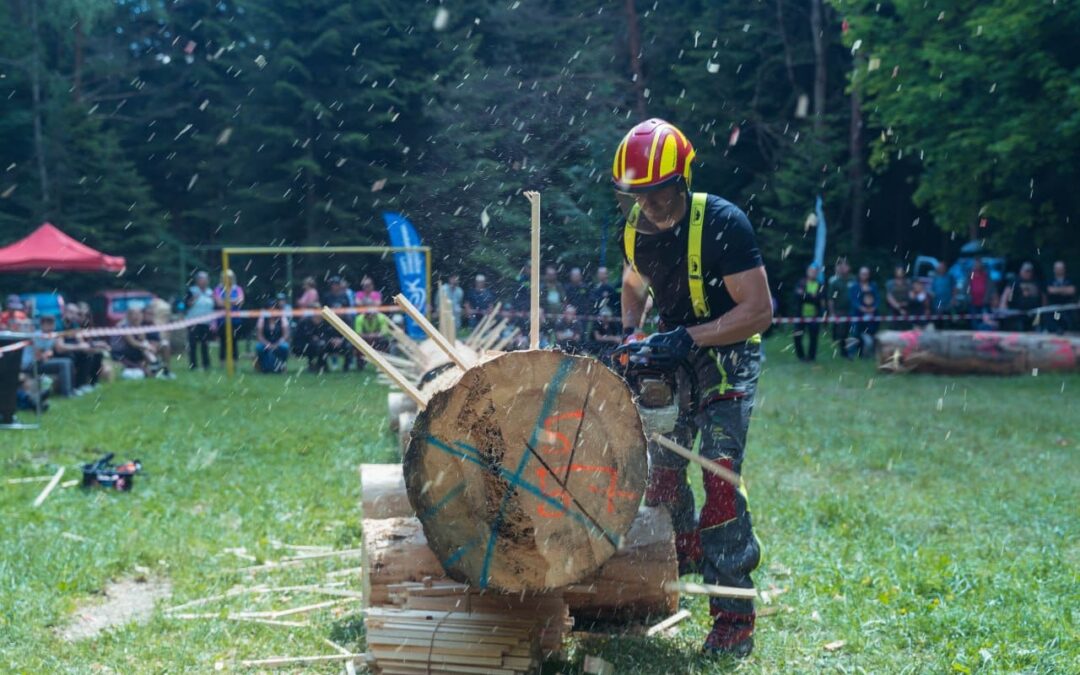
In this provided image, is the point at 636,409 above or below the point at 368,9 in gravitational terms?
below

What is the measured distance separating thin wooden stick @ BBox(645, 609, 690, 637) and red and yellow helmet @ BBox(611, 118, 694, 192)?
1778 millimetres

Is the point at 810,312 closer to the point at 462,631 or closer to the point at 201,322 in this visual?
the point at 201,322

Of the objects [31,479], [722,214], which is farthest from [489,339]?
[722,214]

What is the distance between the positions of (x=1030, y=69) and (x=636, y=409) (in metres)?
16.9

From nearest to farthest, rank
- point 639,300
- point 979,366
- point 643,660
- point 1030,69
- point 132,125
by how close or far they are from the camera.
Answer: point 643,660 → point 639,300 → point 979,366 → point 1030,69 → point 132,125

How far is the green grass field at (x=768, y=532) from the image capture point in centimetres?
460

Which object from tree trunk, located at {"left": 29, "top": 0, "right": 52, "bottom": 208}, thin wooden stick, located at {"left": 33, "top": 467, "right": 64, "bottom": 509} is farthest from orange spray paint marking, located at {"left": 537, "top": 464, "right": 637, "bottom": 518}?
tree trunk, located at {"left": 29, "top": 0, "right": 52, "bottom": 208}

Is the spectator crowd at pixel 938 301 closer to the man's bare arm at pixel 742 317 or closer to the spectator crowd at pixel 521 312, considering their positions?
the spectator crowd at pixel 521 312

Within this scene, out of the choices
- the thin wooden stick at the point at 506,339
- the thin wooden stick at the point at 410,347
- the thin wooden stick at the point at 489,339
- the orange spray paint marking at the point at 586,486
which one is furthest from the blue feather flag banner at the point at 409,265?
the orange spray paint marking at the point at 586,486

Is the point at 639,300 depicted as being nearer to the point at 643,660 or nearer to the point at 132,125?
the point at 643,660

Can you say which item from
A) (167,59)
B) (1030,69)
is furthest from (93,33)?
(1030,69)

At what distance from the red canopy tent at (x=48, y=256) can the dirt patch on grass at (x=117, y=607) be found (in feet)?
51.0

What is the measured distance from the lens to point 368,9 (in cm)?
2897

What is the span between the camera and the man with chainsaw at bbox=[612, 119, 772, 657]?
446cm
